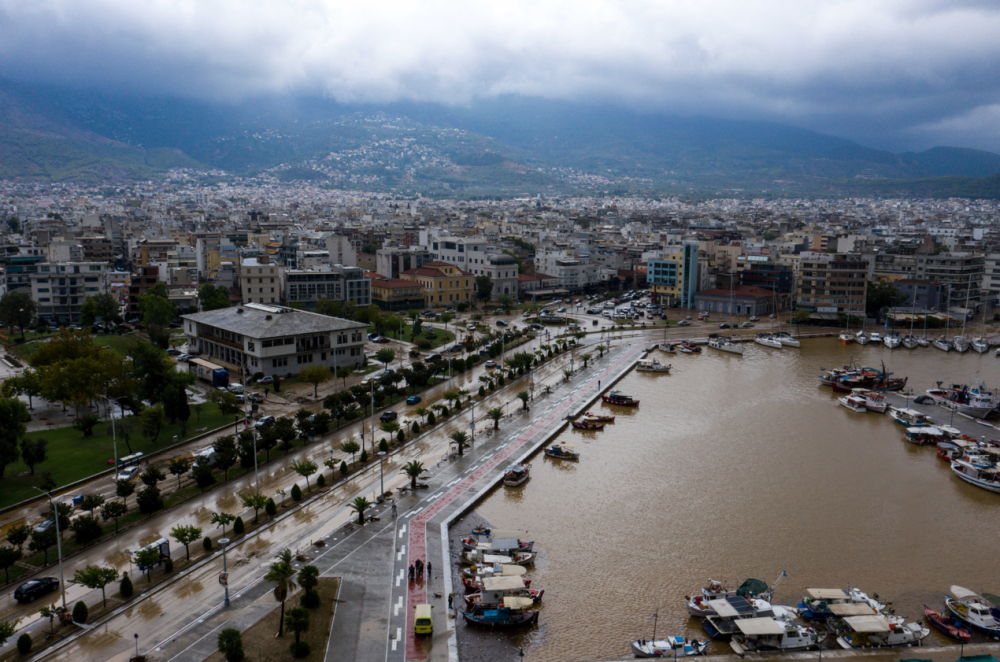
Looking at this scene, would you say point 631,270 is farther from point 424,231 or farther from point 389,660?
point 389,660

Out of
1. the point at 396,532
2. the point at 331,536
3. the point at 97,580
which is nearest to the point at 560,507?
the point at 396,532

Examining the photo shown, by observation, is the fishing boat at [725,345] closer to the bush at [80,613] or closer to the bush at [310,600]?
the bush at [310,600]

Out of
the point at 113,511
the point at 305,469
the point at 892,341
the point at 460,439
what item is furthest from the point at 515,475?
the point at 892,341

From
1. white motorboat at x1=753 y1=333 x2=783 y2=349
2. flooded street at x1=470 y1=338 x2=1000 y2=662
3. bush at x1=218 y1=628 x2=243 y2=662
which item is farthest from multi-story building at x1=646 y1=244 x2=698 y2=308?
bush at x1=218 y1=628 x2=243 y2=662

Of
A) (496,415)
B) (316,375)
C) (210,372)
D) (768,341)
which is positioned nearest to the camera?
(496,415)

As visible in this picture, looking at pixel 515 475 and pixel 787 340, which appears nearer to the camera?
pixel 515 475

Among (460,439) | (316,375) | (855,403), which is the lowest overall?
(855,403)

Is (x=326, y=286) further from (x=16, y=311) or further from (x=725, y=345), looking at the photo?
(x=725, y=345)

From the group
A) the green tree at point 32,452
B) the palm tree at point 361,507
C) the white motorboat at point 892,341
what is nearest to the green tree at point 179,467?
the green tree at point 32,452
